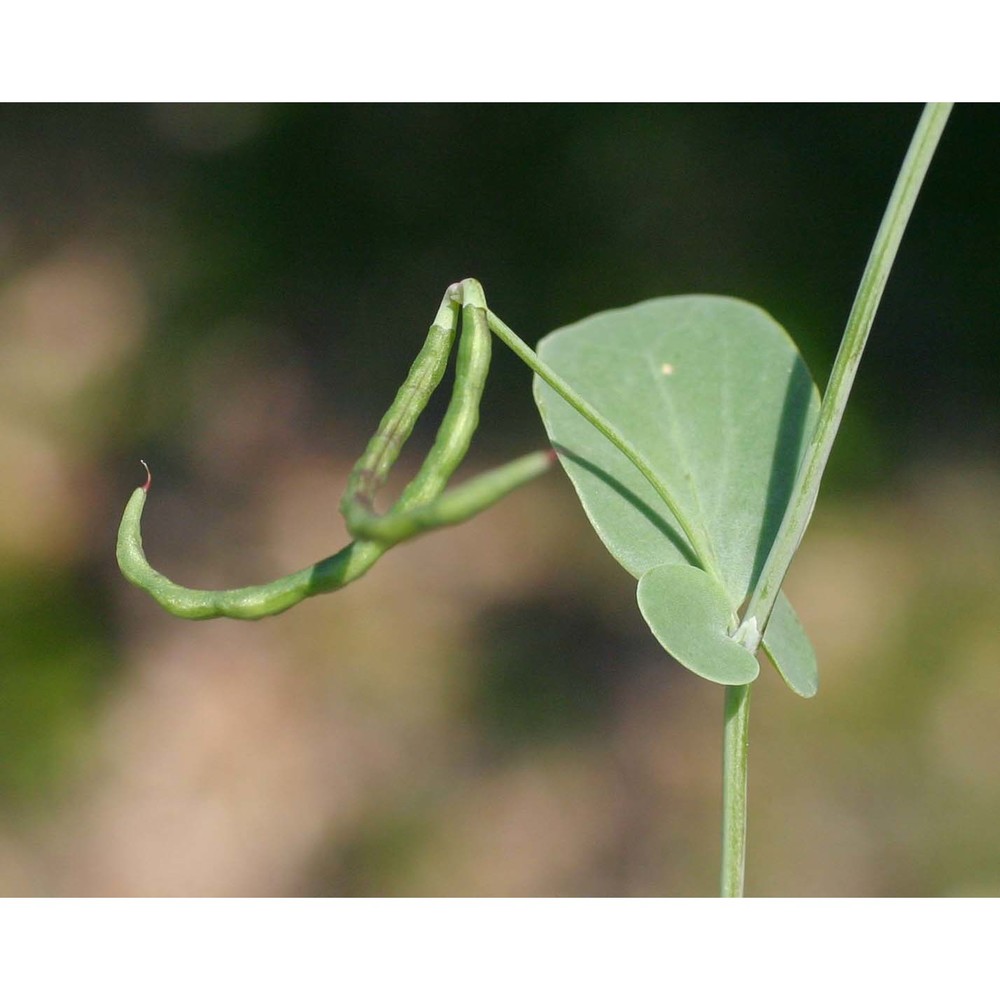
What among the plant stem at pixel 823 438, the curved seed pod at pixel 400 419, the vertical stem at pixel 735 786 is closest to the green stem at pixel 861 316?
the plant stem at pixel 823 438

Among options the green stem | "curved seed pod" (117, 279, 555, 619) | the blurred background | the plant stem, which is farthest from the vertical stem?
the blurred background

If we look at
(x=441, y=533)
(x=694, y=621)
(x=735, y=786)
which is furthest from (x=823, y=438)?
(x=441, y=533)

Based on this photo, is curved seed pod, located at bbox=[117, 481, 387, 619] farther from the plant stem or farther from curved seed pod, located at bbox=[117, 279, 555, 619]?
the plant stem

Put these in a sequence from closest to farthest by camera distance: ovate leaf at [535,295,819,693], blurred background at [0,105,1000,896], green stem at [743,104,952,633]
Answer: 1. green stem at [743,104,952,633]
2. ovate leaf at [535,295,819,693]
3. blurred background at [0,105,1000,896]

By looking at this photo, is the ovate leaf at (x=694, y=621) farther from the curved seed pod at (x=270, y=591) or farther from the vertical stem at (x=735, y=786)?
the curved seed pod at (x=270, y=591)

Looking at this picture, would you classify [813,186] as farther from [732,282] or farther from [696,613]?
[696,613]

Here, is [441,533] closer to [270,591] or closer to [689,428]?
[689,428]
